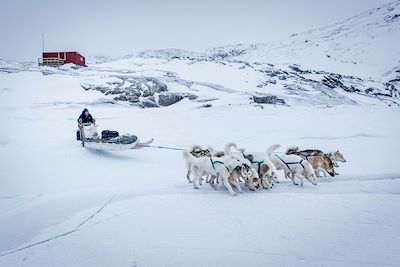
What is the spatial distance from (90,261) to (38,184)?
3.95 metres

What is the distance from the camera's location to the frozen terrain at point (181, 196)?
393 cm

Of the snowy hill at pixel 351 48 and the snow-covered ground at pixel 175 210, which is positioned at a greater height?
the snowy hill at pixel 351 48

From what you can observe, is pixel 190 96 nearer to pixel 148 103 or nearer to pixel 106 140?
pixel 148 103

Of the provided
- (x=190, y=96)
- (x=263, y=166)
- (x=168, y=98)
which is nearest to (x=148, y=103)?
(x=168, y=98)

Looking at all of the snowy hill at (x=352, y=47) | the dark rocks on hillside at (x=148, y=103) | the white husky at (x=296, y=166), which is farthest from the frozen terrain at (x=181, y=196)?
the snowy hill at (x=352, y=47)

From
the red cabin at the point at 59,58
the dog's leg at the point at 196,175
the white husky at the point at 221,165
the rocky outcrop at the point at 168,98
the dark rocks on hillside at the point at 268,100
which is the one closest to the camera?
the white husky at the point at 221,165

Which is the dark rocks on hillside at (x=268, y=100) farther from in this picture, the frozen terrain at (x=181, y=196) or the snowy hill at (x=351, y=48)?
the snowy hill at (x=351, y=48)

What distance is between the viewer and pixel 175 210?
5277mm

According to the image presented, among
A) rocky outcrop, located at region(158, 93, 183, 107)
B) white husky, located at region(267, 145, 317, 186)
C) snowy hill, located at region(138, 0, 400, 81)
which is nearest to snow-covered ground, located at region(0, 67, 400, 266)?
white husky, located at region(267, 145, 317, 186)

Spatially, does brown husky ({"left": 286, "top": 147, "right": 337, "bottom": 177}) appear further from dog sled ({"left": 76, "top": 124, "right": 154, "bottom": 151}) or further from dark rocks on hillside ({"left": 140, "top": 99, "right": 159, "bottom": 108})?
dark rocks on hillside ({"left": 140, "top": 99, "right": 159, "bottom": 108})

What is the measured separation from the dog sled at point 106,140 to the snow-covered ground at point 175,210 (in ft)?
1.04

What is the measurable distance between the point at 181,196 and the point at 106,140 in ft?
13.9

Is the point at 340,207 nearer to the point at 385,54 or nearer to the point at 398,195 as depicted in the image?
the point at 398,195

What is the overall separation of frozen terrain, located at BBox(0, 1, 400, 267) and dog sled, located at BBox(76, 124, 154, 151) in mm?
347
